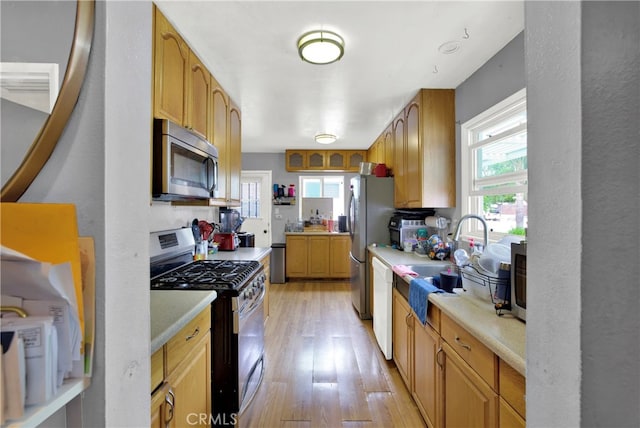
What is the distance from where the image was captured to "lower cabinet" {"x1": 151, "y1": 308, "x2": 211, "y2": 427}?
2.94 feet

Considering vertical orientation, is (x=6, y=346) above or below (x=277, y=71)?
below

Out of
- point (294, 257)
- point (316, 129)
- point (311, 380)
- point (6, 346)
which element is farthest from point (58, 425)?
point (294, 257)

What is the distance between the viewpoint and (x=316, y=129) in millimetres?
3748

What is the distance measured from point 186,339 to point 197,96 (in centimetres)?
160

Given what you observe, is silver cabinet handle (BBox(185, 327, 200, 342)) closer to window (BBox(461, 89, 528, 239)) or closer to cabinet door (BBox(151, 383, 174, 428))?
cabinet door (BBox(151, 383, 174, 428))

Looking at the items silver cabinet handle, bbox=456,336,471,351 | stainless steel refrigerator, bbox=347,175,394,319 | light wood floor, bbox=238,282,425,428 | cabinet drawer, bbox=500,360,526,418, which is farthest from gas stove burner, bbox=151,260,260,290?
stainless steel refrigerator, bbox=347,175,394,319

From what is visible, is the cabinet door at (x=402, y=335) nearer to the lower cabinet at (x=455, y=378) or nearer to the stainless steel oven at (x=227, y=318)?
the lower cabinet at (x=455, y=378)

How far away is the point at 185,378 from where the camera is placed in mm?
1077

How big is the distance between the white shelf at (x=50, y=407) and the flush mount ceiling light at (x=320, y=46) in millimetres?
1829

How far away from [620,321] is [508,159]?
1.82 m

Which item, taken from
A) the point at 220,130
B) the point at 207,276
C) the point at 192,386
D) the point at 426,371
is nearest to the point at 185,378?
the point at 192,386

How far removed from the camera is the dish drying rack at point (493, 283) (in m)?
1.17

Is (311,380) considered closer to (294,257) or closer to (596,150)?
(596,150)

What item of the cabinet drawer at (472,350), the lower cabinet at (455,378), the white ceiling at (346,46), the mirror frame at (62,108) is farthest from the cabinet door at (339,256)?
the mirror frame at (62,108)
